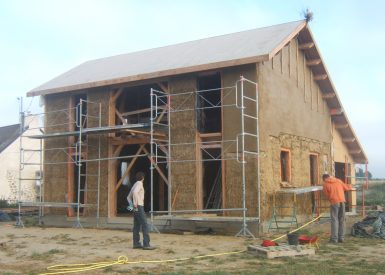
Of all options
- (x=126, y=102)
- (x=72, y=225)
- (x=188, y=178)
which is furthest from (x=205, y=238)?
(x=126, y=102)

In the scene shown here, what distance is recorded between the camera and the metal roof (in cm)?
1308

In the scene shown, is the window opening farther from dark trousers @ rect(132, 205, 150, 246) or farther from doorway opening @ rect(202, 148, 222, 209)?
dark trousers @ rect(132, 205, 150, 246)

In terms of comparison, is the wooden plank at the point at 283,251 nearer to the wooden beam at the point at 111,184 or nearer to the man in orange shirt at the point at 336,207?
the man in orange shirt at the point at 336,207

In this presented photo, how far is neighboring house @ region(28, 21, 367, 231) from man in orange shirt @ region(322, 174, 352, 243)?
6.15ft

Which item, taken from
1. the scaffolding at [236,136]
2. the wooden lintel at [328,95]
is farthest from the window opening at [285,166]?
the wooden lintel at [328,95]

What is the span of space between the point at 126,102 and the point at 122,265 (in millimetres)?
9951

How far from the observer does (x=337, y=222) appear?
11.2 m

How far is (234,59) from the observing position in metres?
12.6

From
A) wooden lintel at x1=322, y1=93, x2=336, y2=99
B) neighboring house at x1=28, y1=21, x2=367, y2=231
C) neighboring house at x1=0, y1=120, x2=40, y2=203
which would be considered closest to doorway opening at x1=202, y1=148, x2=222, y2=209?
neighboring house at x1=28, y1=21, x2=367, y2=231

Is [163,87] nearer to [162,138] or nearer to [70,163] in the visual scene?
[162,138]

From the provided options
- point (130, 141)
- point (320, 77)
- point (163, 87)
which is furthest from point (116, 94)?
point (320, 77)

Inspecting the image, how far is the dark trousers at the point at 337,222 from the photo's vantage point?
1118 cm

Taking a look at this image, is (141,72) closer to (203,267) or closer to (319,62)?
(319,62)

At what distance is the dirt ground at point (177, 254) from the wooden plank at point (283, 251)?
163 millimetres
